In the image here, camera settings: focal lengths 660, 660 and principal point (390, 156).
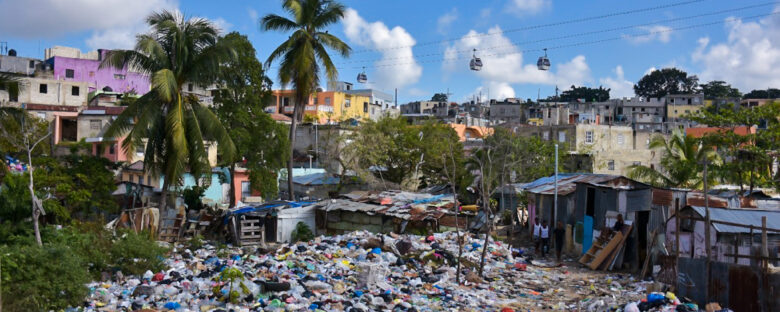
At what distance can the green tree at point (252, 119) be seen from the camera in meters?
25.1

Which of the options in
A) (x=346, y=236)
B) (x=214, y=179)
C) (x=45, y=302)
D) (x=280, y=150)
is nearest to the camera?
(x=45, y=302)

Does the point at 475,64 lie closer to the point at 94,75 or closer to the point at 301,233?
the point at 301,233

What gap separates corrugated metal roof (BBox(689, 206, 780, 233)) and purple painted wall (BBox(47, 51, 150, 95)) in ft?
144

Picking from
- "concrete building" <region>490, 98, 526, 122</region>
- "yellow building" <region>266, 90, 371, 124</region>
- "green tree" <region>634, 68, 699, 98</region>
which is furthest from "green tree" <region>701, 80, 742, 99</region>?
"yellow building" <region>266, 90, 371, 124</region>

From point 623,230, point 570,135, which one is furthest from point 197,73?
point 570,135

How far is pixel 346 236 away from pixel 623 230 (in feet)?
24.2

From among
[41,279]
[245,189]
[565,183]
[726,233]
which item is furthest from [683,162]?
[245,189]

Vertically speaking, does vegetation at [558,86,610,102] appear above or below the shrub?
above

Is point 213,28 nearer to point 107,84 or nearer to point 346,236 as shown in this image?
point 346,236

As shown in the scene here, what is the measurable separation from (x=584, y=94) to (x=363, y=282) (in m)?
77.8

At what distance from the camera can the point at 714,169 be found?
20.7 m

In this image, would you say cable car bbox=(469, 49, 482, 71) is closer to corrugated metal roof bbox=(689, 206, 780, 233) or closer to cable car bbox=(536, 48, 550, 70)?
cable car bbox=(536, 48, 550, 70)

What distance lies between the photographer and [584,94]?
8594 centimetres

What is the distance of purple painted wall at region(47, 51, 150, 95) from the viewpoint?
4891cm
